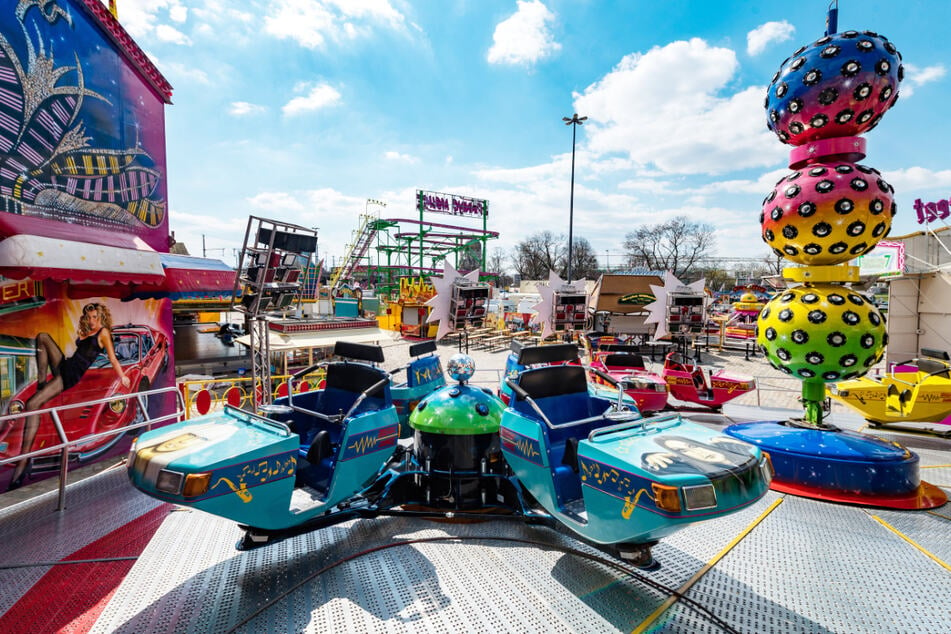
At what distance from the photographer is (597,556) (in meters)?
3.28

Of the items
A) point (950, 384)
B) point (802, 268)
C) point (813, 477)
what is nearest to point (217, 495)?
point (813, 477)

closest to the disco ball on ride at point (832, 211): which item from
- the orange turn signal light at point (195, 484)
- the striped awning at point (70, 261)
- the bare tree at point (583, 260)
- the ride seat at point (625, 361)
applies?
the ride seat at point (625, 361)

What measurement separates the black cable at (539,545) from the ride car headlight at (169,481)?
890 millimetres

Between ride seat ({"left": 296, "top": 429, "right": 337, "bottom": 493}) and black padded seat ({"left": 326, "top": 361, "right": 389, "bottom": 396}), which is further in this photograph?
black padded seat ({"left": 326, "top": 361, "right": 389, "bottom": 396})

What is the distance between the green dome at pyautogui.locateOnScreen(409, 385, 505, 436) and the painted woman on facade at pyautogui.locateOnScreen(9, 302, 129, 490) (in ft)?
16.5

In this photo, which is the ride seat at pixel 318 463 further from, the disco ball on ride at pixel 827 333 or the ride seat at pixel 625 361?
the ride seat at pixel 625 361

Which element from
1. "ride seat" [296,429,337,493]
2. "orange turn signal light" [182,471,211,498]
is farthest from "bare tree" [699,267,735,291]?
"orange turn signal light" [182,471,211,498]

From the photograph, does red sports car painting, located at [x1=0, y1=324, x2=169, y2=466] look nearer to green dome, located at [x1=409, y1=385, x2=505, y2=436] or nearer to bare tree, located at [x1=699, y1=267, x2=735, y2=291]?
green dome, located at [x1=409, y1=385, x2=505, y2=436]

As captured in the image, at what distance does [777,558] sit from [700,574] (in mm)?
746

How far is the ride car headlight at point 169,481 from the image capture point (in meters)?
2.50

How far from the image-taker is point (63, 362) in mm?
5957

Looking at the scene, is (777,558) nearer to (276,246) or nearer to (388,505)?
(388,505)

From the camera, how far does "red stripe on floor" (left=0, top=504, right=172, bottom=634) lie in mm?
2703

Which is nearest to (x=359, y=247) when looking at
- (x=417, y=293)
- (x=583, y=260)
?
(x=417, y=293)
